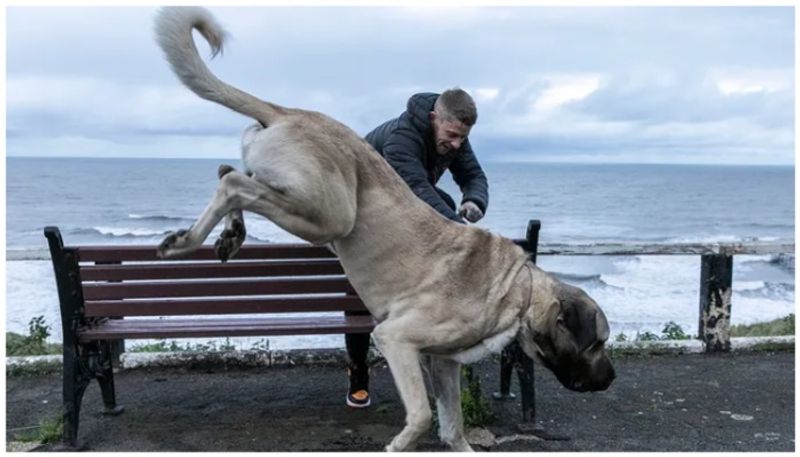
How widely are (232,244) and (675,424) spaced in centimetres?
341

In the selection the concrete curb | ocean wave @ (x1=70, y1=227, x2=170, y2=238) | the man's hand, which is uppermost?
the man's hand

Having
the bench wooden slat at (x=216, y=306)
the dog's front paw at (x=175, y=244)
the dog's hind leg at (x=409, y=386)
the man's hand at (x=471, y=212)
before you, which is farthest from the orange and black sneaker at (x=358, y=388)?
the dog's front paw at (x=175, y=244)

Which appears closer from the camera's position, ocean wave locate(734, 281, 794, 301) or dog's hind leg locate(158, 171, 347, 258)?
dog's hind leg locate(158, 171, 347, 258)

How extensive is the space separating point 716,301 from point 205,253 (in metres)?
4.64

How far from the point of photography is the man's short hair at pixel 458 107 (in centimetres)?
520

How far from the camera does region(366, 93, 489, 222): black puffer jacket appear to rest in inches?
202

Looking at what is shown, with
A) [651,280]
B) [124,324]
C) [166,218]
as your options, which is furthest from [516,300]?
[166,218]

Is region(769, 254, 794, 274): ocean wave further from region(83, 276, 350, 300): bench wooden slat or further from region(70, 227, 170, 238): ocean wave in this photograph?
region(83, 276, 350, 300): bench wooden slat

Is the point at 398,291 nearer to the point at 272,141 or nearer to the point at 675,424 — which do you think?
the point at 272,141

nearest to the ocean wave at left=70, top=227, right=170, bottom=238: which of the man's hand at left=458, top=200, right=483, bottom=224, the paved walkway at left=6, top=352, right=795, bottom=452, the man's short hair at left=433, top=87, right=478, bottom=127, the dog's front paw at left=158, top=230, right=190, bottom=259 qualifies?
the paved walkway at left=6, top=352, right=795, bottom=452

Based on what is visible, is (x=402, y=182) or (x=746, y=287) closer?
(x=402, y=182)

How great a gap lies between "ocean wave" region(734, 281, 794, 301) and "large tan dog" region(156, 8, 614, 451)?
16.0 m

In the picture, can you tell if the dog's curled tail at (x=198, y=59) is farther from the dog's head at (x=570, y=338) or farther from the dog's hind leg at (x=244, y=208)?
the dog's head at (x=570, y=338)

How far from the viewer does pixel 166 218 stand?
35375 mm
